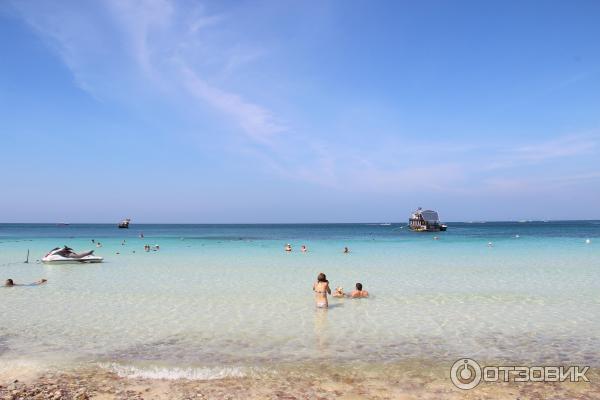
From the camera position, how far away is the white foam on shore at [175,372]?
9375 millimetres

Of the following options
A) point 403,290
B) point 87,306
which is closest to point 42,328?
point 87,306

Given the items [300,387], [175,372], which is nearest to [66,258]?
[175,372]

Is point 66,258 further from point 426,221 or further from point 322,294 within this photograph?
point 426,221

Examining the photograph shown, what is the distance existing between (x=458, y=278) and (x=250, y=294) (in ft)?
40.6

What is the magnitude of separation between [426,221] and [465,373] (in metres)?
108

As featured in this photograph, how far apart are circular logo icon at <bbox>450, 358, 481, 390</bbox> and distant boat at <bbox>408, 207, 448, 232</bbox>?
106 meters

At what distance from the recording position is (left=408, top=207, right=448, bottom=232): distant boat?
112756 mm

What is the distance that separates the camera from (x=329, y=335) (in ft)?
41.5

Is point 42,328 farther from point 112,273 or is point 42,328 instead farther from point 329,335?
point 112,273

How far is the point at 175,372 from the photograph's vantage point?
380 inches

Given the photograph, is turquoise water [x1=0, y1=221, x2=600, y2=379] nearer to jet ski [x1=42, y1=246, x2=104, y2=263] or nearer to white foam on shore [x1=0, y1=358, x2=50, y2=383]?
white foam on shore [x1=0, y1=358, x2=50, y2=383]

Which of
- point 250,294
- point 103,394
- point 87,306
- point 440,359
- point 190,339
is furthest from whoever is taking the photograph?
point 250,294

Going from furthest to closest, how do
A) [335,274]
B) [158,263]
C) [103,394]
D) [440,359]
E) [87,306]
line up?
1. [158,263]
2. [335,274]
3. [87,306]
4. [440,359]
5. [103,394]

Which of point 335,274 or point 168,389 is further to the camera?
point 335,274
